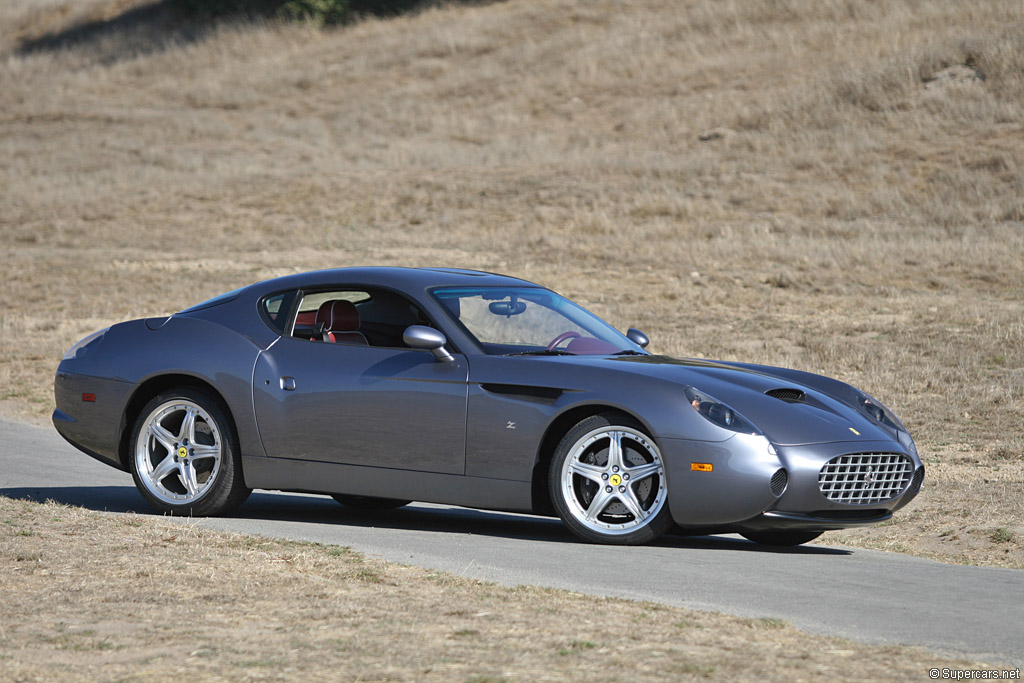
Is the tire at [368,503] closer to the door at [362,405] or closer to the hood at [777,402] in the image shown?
the door at [362,405]

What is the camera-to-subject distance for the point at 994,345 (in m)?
17.4

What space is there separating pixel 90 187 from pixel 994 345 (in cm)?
2565

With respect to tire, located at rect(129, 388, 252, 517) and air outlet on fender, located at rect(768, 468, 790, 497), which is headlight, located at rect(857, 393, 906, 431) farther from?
tire, located at rect(129, 388, 252, 517)

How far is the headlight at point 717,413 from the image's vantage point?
7.42 meters

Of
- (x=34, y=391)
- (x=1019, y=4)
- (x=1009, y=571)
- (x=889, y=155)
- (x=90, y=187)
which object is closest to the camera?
(x=1009, y=571)

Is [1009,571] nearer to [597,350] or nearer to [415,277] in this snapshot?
[597,350]

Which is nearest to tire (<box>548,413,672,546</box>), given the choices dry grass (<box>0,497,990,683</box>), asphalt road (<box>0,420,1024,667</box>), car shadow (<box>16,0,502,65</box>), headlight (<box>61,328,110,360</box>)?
A: asphalt road (<box>0,420,1024,667</box>)

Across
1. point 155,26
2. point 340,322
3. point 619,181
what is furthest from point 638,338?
point 155,26

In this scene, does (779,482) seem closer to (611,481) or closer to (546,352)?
(611,481)

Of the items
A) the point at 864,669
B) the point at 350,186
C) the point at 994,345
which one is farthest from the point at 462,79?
the point at 864,669

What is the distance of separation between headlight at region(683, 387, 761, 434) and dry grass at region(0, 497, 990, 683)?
1.64m

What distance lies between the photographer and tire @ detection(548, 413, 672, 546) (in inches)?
297

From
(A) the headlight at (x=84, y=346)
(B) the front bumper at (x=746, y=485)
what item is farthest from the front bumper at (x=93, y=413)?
(B) the front bumper at (x=746, y=485)

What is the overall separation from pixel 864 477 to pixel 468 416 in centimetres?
212
